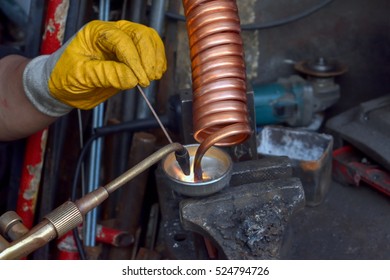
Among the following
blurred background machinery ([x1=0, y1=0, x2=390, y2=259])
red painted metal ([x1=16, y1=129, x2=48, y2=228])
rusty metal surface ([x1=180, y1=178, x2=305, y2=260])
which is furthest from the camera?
red painted metal ([x1=16, y1=129, x2=48, y2=228])

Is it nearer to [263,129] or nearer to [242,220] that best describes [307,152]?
[263,129]

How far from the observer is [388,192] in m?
1.60

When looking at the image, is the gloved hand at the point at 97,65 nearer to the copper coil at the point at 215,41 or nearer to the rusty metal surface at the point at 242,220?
the copper coil at the point at 215,41

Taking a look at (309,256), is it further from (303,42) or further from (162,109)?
(303,42)

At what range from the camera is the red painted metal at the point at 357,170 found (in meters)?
1.63

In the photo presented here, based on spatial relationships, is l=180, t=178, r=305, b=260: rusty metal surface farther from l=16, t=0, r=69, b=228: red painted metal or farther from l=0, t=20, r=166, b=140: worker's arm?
l=16, t=0, r=69, b=228: red painted metal

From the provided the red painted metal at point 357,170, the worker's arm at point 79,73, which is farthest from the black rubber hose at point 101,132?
the red painted metal at point 357,170

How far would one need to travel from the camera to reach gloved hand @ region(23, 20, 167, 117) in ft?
3.59

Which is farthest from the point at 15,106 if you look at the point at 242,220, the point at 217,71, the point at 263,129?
the point at 263,129

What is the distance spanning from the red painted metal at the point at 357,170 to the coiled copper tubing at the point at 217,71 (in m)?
0.66

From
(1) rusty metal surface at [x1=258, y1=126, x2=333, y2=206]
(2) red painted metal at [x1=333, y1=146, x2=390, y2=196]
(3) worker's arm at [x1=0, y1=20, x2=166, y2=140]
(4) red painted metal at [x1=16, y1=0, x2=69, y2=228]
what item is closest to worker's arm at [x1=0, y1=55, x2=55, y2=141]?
(3) worker's arm at [x1=0, y1=20, x2=166, y2=140]

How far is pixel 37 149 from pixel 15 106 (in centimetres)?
30

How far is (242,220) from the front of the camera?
1083mm

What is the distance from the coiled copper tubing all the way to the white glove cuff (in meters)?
0.36
